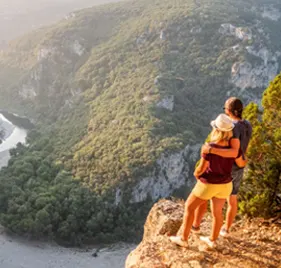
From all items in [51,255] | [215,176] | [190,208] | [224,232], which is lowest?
[51,255]

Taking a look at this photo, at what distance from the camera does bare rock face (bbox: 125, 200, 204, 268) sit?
8273 millimetres

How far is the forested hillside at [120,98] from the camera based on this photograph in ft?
172

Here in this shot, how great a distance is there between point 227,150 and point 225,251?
7.68 feet

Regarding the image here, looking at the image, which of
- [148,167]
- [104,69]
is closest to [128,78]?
[104,69]

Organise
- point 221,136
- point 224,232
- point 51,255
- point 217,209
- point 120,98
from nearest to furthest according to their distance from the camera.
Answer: point 221,136 → point 217,209 → point 224,232 → point 51,255 → point 120,98

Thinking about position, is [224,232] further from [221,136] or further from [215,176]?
[221,136]

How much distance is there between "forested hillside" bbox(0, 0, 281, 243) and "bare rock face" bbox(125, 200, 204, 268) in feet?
126

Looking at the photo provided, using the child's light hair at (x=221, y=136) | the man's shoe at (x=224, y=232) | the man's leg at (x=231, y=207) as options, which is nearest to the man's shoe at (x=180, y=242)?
the man's shoe at (x=224, y=232)

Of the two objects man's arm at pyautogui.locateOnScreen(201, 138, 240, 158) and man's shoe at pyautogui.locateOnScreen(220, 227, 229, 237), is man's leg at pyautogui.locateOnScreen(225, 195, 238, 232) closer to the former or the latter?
man's shoe at pyautogui.locateOnScreen(220, 227, 229, 237)

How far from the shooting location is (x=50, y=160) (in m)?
63.9

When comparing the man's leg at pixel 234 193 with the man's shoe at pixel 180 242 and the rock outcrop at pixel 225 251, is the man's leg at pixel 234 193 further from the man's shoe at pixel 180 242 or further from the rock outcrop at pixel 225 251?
the man's shoe at pixel 180 242

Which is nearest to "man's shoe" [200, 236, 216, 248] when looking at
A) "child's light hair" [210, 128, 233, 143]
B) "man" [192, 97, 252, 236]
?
"man" [192, 97, 252, 236]

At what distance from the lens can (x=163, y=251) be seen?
8.80m

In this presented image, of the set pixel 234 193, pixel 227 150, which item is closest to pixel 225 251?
pixel 234 193
